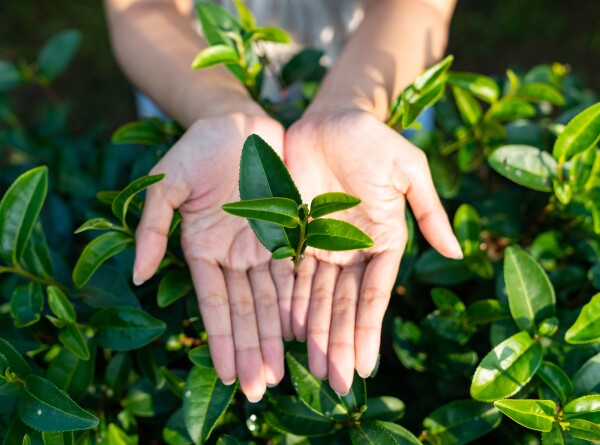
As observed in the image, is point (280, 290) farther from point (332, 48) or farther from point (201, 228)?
point (332, 48)

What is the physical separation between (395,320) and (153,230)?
56 cm

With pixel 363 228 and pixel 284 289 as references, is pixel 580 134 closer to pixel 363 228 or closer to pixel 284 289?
pixel 363 228

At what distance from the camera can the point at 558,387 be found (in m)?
1.09

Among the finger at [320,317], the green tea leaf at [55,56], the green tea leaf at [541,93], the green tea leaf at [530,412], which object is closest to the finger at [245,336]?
the finger at [320,317]

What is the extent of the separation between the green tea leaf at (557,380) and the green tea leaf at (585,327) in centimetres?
6

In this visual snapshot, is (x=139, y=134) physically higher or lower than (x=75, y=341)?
higher

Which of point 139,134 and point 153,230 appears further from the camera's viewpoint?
point 139,134

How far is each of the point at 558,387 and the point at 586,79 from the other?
2579 mm

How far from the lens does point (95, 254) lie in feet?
3.88

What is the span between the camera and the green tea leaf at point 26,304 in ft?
3.83

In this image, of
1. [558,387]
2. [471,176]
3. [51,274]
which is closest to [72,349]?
[51,274]

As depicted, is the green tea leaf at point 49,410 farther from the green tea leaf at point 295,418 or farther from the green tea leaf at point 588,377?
the green tea leaf at point 588,377

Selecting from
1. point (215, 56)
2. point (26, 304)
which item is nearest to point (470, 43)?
point (215, 56)

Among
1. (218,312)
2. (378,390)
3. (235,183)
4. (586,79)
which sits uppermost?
(235,183)
